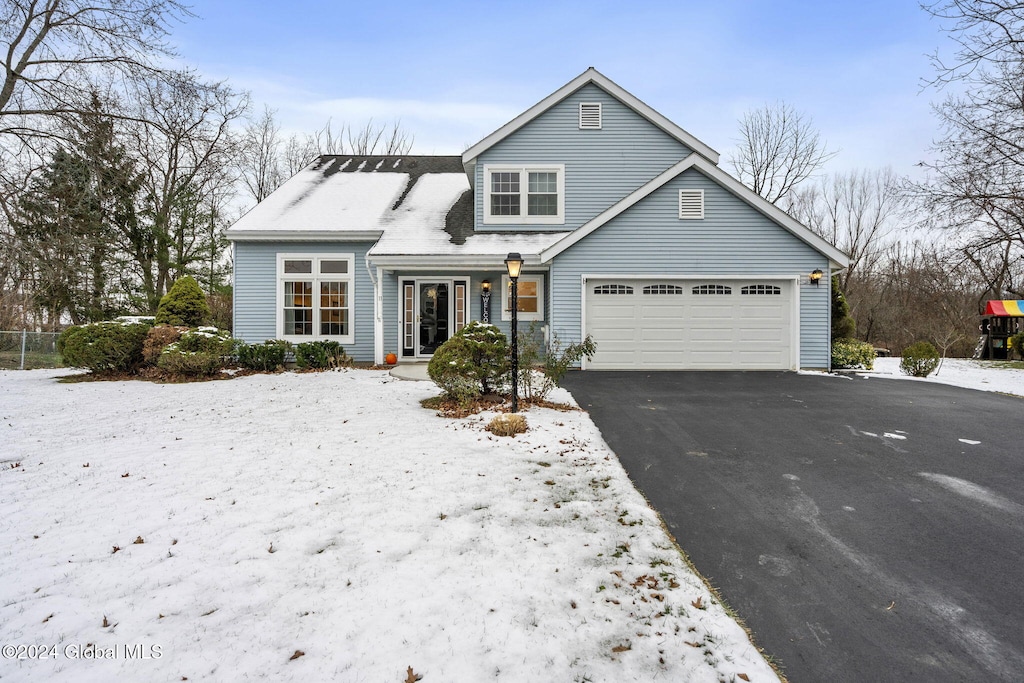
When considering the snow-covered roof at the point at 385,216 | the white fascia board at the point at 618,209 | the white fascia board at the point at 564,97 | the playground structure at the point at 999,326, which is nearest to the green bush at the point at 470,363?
the white fascia board at the point at 618,209

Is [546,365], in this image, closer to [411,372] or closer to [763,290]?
[411,372]

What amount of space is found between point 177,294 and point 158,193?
1151cm

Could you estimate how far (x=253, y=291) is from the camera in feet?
42.2

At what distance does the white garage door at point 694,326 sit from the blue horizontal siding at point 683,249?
0.39 m

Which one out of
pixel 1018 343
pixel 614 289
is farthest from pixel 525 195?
pixel 1018 343

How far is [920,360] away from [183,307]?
1880cm

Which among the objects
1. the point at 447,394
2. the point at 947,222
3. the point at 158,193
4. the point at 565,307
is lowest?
the point at 447,394

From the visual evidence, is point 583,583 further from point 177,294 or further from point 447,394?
point 177,294

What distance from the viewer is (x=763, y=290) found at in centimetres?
1162

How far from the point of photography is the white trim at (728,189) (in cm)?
1116

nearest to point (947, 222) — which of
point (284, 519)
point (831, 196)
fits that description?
point (831, 196)

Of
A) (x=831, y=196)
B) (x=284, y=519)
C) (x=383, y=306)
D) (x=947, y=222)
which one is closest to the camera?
(x=284, y=519)

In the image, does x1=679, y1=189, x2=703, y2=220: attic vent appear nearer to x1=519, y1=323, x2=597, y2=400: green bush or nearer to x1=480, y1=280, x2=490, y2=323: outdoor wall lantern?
x1=480, y1=280, x2=490, y2=323: outdoor wall lantern

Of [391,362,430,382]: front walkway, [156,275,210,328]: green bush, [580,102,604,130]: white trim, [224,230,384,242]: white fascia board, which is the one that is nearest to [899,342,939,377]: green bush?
[580,102,604,130]: white trim
